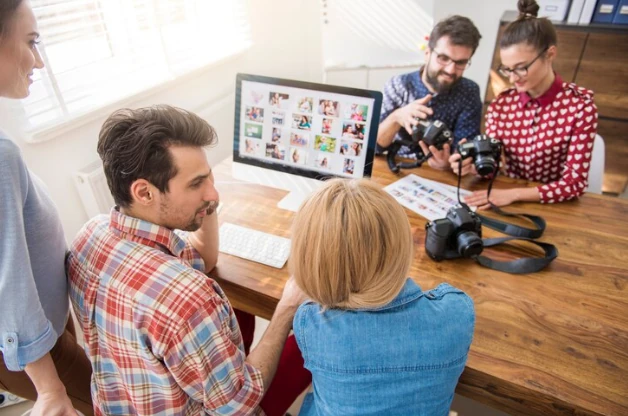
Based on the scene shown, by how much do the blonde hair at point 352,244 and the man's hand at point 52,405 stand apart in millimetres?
607

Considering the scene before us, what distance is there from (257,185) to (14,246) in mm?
860

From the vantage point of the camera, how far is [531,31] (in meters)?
1.39

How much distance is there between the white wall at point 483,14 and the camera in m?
2.76

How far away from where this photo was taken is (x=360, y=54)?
9.95 feet

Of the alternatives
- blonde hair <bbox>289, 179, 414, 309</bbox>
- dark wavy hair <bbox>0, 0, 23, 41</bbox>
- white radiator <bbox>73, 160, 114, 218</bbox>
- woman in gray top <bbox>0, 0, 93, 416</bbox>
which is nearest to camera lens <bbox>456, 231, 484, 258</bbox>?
blonde hair <bbox>289, 179, 414, 309</bbox>

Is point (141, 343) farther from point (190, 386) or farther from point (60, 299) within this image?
point (60, 299)

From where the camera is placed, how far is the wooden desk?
0.81 m

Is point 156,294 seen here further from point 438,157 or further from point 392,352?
point 438,157

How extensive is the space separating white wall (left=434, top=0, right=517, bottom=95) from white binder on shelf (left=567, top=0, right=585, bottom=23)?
409 millimetres

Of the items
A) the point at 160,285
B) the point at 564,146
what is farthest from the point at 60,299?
the point at 564,146

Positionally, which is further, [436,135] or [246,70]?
[246,70]

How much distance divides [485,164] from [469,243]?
401mm

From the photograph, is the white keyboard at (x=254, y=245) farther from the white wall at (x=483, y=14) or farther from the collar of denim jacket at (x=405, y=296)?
the white wall at (x=483, y=14)

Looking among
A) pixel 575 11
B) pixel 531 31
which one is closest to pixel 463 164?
pixel 531 31
